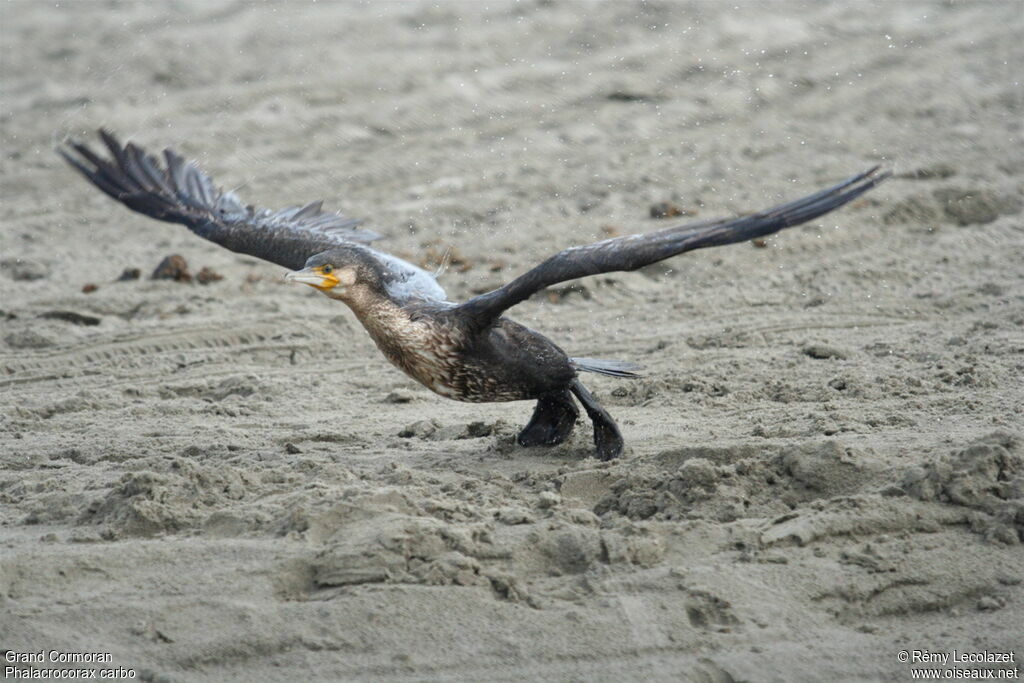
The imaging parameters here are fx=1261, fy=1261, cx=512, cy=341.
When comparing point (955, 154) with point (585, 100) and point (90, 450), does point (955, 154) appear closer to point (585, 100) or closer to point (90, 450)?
point (585, 100)

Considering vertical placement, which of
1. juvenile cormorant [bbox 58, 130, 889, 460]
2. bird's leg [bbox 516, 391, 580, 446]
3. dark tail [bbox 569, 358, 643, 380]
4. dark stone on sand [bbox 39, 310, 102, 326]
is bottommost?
bird's leg [bbox 516, 391, 580, 446]

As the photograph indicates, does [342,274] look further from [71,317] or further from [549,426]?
[71,317]

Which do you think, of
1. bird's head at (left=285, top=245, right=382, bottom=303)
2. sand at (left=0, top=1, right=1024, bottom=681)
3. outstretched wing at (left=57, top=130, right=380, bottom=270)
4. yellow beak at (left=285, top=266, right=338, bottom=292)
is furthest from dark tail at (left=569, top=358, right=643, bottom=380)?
outstretched wing at (left=57, top=130, right=380, bottom=270)

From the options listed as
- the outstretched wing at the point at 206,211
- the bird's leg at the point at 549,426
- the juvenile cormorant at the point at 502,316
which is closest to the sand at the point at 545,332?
the bird's leg at the point at 549,426

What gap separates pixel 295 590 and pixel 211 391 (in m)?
2.46

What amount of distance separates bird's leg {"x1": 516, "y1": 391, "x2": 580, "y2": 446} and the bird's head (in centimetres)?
90

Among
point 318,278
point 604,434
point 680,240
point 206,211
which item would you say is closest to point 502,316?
point 604,434

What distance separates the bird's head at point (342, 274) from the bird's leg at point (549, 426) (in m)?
0.90

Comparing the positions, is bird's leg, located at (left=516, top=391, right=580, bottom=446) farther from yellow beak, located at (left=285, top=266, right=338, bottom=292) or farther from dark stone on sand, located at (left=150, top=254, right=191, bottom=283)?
dark stone on sand, located at (left=150, top=254, right=191, bottom=283)

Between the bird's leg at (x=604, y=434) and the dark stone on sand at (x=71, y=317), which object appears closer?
the bird's leg at (x=604, y=434)

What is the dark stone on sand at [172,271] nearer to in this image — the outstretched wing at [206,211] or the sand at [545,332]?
the sand at [545,332]

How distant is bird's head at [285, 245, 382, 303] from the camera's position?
512 centimetres

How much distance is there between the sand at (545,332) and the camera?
4094mm

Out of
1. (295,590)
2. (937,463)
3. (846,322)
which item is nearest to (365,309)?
(295,590)
